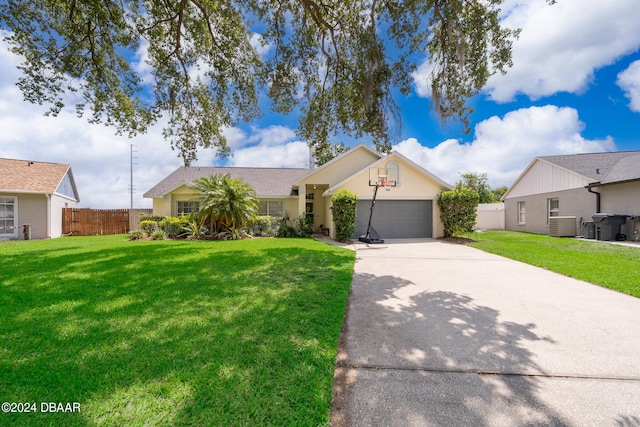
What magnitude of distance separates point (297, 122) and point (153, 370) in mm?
8862

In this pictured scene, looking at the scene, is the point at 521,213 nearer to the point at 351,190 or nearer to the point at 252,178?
the point at 351,190

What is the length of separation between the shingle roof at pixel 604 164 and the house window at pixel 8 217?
103 feet

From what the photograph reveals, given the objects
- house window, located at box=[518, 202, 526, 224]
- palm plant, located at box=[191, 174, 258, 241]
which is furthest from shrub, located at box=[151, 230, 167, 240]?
house window, located at box=[518, 202, 526, 224]

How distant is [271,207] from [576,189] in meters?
18.0

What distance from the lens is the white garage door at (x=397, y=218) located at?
1395 centimetres

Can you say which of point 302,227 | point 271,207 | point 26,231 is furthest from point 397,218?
point 26,231

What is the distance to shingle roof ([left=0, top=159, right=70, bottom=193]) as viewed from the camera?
14758 mm

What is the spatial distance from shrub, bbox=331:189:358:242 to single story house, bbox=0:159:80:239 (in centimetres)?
1688

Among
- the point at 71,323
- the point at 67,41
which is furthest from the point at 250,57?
the point at 71,323

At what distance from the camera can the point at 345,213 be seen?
40.6 ft

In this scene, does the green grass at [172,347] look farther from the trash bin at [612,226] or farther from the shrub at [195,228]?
the trash bin at [612,226]

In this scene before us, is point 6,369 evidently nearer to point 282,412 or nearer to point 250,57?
point 282,412

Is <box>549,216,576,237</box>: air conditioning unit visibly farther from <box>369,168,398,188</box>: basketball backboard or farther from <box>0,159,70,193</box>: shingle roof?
<box>0,159,70,193</box>: shingle roof

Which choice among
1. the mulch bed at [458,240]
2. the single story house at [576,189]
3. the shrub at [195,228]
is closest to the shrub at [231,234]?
the shrub at [195,228]
